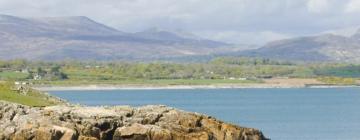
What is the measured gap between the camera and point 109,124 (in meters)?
33.5

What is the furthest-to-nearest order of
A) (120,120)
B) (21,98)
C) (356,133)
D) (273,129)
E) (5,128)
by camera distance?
(273,129) < (356,133) < (21,98) < (120,120) < (5,128)

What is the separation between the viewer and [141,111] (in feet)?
115

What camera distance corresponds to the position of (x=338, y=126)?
87.7 meters

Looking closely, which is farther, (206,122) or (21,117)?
(206,122)

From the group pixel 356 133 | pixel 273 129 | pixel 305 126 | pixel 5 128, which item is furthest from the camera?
pixel 305 126

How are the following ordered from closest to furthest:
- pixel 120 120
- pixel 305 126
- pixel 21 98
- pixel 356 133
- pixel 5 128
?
pixel 5 128, pixel 120 120, pixel 21 98, pixel 356 133, pixel 305 126

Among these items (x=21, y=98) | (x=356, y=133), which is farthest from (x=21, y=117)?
(x=356, y=133)

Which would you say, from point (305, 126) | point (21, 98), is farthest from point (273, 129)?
point (21, 98)

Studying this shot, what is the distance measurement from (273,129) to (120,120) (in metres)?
49.5

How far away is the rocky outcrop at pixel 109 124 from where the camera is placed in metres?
31.2

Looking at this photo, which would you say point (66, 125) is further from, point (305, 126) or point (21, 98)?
point (305, 126)

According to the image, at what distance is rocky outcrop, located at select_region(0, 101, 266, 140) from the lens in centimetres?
3116

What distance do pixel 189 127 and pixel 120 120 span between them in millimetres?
2421

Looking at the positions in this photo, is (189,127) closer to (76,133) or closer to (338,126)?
(76,133)
